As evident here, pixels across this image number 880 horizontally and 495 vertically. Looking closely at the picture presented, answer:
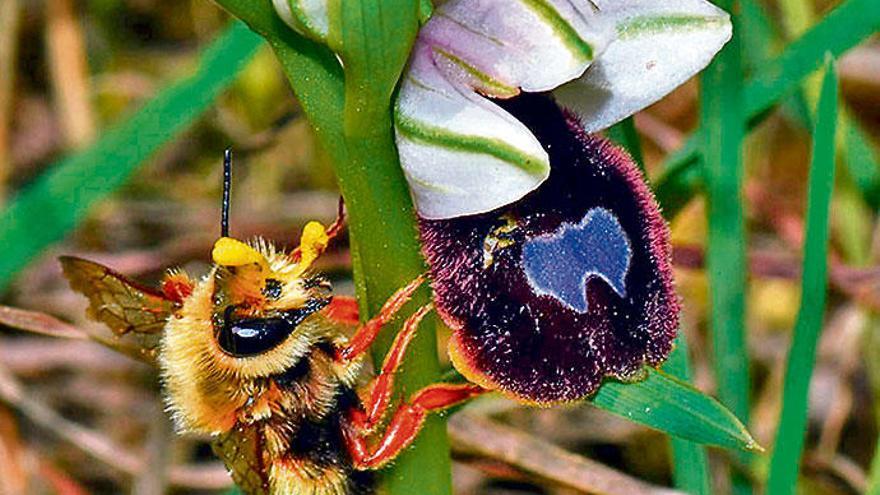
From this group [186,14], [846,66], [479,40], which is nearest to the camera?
[479,40]

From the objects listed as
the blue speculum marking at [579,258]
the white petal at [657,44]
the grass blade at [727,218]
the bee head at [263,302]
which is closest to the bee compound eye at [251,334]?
the bee head at [263,302]

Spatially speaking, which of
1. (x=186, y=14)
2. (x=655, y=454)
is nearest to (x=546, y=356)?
(x=655, y=454)

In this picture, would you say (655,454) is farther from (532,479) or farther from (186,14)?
(186,14)

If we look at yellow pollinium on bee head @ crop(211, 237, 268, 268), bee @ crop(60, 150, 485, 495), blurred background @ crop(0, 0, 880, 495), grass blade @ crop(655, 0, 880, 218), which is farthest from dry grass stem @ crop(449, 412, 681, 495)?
yellow pollinium on bee head @ crop(211, 237, 268, 268)

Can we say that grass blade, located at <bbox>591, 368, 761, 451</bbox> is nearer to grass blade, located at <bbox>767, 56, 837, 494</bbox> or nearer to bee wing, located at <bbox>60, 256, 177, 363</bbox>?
grass blade, located at <bbox>767, 56, 837, 494</bbox>

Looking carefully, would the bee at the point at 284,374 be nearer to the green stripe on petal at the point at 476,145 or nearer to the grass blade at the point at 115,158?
the green stripe on petal at the point at 476,145

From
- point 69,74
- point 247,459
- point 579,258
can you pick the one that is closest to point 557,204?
point 579,258
